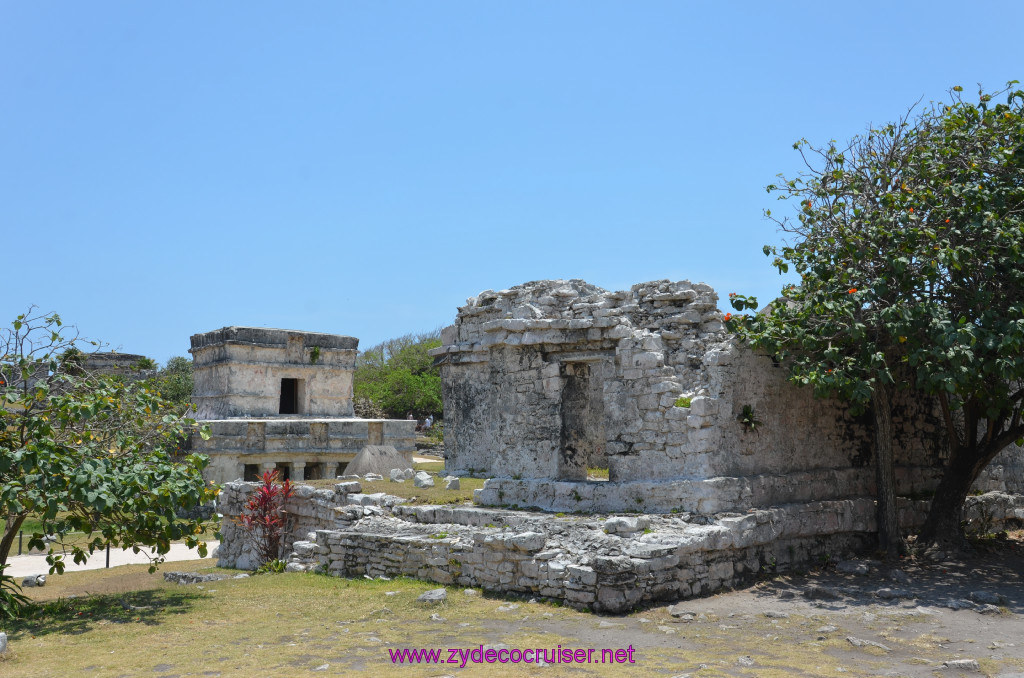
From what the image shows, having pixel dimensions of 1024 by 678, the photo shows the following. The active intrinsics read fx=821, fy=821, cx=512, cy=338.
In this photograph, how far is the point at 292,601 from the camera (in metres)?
8.76

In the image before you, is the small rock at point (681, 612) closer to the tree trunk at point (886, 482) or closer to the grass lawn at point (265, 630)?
the grass lawn at point (265, 630)

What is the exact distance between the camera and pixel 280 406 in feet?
80.8

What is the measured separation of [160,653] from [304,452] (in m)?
14.0

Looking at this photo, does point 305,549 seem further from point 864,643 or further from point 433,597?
point 864,643

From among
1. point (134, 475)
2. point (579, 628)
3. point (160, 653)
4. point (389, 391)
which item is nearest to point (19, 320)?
point (134, 475)

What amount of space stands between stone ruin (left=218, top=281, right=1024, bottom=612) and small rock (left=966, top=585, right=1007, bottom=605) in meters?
1.93

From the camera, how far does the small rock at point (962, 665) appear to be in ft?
19.6

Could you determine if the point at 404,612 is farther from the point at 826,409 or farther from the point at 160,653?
the point at 826,409

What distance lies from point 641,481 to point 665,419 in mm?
800

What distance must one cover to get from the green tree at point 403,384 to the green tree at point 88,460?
87.0 ft

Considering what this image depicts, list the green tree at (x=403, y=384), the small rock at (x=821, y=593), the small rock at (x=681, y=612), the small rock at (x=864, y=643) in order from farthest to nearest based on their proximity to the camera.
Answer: the green tree at (x=403, y=384) < the small rock at (x=821, y=593) < the small rock at (x=681, y=612) < the small rock at (x=864, y=643)

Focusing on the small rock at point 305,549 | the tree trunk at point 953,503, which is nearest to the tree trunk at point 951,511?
the tree trunk at point 953,503

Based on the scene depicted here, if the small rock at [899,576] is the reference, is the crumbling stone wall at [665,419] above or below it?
above

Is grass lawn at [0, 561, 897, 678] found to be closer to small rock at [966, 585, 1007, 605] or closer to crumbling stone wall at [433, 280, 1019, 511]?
crumbling stone wall at [433, 280, 1019, 511]
